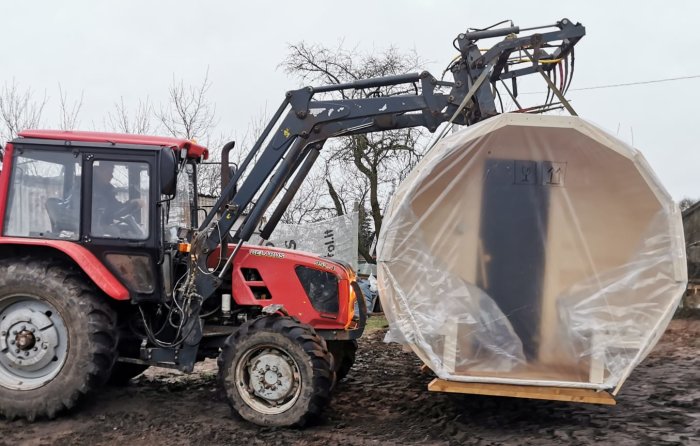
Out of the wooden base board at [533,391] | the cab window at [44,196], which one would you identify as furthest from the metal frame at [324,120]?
the wooden base board at [533,391]

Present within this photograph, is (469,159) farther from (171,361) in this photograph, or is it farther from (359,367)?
(359,367)

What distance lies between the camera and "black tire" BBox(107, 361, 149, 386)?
655 cm

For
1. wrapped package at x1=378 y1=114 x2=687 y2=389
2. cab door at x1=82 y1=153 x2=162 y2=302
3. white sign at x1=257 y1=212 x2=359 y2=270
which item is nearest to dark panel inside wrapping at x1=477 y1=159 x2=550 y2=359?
wrapped package at x1=378 y1=114 x2=687 y2=389

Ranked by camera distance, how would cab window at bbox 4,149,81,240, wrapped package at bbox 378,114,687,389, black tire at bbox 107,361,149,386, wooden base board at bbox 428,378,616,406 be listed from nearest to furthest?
wooden base board at bbox 428,378,616,406
wrapped package at bbox 378,114,687,389
cab window at bbox 4,149,81,240
black tire at bbox 107,361,149,386

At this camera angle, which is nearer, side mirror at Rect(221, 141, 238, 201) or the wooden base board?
the wooden base board

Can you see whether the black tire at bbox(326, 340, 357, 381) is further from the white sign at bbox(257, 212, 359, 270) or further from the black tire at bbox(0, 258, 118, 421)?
the white sign at bbox(257, 212, 359, 270)

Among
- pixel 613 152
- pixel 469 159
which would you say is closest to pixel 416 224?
pixel 469 159

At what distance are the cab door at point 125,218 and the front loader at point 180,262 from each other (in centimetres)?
1

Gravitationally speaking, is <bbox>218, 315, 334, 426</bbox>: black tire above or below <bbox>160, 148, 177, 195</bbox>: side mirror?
below

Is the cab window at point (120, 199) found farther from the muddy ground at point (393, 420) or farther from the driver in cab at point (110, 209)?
the muddy ground at point (393, 420)

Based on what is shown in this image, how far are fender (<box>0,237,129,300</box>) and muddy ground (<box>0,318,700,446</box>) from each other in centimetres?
112

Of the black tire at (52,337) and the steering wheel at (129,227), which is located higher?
the steering wheel at (129,227)

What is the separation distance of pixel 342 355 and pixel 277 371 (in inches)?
56.0

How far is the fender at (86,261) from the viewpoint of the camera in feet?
17.7
